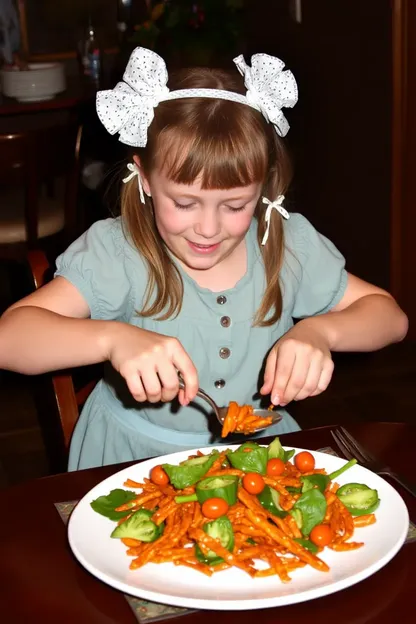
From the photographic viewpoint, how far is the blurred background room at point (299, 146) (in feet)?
11.1

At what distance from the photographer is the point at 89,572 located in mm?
1011

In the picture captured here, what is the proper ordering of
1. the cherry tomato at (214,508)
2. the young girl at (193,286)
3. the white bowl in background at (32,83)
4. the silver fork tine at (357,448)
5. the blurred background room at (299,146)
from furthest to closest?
the white bowl in background at (32,83)
the blurred background room at (299,146)
the young girl at (193,286)
the silver fork tine at (357,448)
the cherry tomato at (214,508)

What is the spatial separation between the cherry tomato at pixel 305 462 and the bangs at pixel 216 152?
0.47 meters

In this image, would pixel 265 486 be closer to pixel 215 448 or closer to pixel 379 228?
pixel 215 448

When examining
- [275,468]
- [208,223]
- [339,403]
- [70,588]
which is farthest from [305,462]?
[339,403]

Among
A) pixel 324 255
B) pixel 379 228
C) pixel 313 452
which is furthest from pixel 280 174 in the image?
pixel 379 228

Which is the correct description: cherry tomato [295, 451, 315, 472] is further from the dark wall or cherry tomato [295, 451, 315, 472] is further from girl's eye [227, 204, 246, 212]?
the dark wall

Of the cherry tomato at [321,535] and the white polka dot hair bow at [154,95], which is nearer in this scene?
the cherry tomato at [321,535]

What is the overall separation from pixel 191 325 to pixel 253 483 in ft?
2.14

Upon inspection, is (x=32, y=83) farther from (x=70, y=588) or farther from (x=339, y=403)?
(x=70, y=588)

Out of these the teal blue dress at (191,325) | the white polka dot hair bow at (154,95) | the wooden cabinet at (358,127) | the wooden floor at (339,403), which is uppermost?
the white polka dot hair bow at (154,95)

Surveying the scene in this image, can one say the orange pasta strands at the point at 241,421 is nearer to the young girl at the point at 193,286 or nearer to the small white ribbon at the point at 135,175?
the young girl at the point at 193,286

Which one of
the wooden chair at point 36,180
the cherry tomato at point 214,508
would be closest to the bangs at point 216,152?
the cherry tomato at point 214,508

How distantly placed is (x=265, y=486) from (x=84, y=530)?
0.21m
